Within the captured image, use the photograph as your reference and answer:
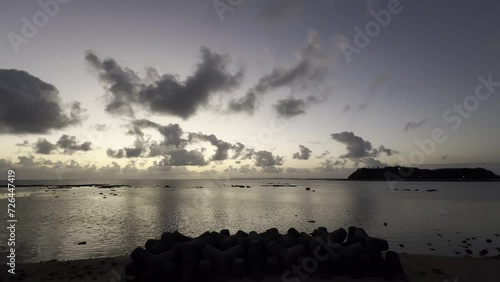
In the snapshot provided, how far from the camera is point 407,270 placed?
1330 cm

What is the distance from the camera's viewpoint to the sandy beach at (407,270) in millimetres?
12745

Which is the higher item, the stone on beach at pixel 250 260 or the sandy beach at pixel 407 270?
the stone on beach at pixel 250 260

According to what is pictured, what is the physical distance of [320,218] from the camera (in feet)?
146

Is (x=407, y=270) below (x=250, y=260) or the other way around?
below

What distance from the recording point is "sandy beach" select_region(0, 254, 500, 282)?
12.7 meters

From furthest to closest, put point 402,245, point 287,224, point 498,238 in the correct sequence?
point 287,224
point 498,238
point 402,245

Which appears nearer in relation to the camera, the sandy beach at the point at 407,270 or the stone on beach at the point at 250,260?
the stone on beach at the point at 250,260

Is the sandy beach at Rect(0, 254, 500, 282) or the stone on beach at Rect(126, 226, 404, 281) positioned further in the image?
the sandy beach at Rect(0, 254, 500, 282)

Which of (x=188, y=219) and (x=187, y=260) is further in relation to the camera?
(x=188, y=219)

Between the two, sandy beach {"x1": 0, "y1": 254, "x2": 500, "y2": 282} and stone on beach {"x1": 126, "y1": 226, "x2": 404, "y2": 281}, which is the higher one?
stone on beach {"x1": 126, "y1": 226, "x2": 404, "y2": 281}

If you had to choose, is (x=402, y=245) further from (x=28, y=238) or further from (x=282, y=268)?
(x=28, y=238)

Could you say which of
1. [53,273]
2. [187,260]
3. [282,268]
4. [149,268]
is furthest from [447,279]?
[53,273]

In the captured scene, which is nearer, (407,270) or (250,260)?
(250,260)

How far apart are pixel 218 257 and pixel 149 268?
231 centimetres
